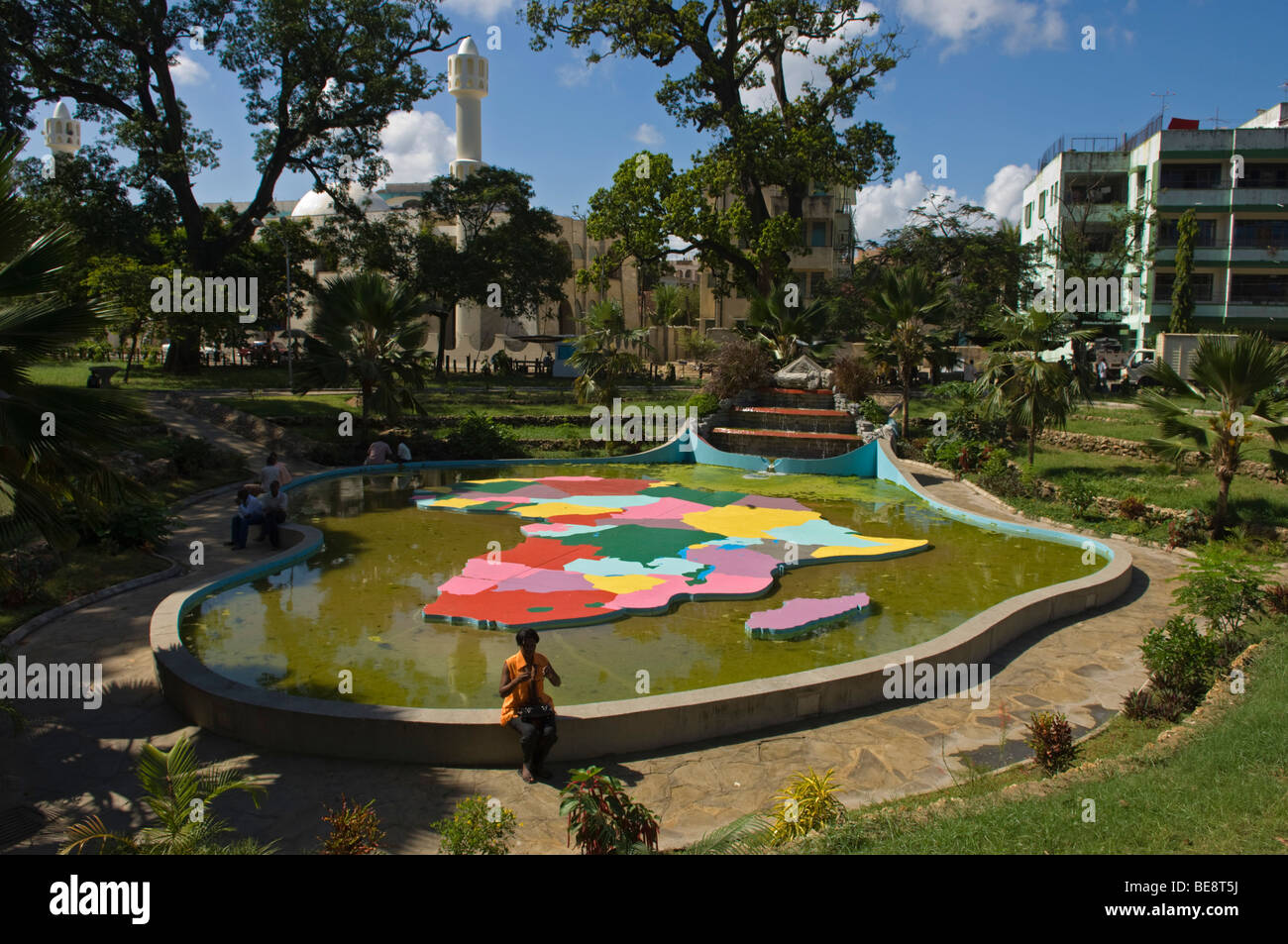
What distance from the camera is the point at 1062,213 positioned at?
43406 mm

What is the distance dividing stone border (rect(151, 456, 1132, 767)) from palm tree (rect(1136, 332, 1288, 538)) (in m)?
7.36

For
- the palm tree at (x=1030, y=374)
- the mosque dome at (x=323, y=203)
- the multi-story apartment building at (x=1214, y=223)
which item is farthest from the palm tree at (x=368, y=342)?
the mosque dome at (x=323, y=203)

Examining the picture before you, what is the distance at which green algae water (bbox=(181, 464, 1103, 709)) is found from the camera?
8.78 m

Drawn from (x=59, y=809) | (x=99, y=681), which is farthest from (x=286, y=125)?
(x=59, y=809)

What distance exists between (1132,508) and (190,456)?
1814 centimetres

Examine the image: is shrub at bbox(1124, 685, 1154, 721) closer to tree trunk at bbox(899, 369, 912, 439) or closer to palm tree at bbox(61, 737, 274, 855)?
palm tree at bbox(61, 737, 274, 855)

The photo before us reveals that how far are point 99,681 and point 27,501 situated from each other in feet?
9.04

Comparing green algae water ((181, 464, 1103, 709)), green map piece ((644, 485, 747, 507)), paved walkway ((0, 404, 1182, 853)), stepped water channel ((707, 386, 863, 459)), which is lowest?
paved walkway ((0, 404, 1182, 853))

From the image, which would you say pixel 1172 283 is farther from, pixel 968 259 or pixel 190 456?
pixel 190 456

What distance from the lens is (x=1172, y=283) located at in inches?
1606

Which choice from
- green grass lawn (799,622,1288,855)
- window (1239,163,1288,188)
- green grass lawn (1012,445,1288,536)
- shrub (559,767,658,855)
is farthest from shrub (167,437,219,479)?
window (1239,163,1288,188)

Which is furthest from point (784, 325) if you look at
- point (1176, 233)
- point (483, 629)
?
point (483, 629)

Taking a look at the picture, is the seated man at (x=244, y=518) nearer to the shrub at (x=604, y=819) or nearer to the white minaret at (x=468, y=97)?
the shrub at (x=604, y=819)
